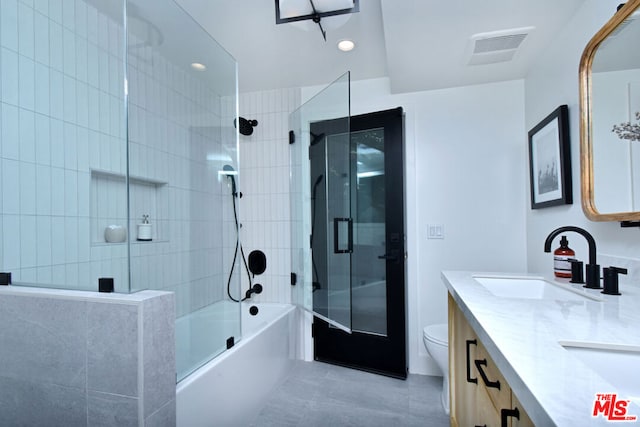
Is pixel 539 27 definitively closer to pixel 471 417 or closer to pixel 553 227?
pixel 553 227

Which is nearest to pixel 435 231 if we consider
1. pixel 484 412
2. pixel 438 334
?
pixel 438 334

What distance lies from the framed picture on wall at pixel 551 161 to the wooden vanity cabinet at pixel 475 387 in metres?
0.86

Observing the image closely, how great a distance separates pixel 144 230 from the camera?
173cm

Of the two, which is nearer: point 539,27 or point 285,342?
point 539,27

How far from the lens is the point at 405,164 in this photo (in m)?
2.52

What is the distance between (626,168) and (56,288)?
2.18 m

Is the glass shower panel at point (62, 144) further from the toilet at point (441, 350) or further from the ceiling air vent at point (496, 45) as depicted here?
the ceiling air vent at point (496, 45)

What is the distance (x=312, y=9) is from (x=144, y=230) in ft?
4.64

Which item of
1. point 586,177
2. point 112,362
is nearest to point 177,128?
point 112,362

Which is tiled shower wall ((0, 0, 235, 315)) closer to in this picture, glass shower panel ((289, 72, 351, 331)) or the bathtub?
the bathtub

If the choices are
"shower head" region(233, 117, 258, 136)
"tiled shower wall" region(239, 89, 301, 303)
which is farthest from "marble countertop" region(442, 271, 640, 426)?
"shower head" region(233, 117, 258, 136)

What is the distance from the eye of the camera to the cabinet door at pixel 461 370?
1.12m

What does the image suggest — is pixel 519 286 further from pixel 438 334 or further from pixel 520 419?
pixel 520 419

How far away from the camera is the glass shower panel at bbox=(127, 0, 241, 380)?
5.31ft
